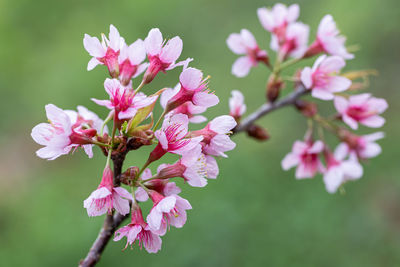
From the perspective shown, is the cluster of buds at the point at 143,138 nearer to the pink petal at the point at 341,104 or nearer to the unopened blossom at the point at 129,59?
the unopened blossom at the point at 129,59

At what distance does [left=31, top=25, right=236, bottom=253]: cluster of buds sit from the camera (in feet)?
3.03

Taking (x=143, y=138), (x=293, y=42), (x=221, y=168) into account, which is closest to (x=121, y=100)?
(x=143, y=138)

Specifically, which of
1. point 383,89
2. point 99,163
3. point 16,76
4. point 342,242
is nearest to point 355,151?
point 342,242

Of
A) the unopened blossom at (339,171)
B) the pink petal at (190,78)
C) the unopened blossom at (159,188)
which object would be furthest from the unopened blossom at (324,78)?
the unopened blossom at (159,188)

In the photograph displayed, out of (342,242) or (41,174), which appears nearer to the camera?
(342,242)

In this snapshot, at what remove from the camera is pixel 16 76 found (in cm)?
431

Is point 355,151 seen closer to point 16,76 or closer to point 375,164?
point 375,164

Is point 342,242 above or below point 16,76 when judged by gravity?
below

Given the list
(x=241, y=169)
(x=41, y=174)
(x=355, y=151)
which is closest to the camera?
(x=355, y=151)

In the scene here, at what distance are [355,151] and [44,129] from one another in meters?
1.12

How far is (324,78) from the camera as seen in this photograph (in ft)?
4.33

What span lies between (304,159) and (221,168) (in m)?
1.82

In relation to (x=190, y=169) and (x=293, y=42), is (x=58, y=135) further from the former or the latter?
(x=293, y=42)

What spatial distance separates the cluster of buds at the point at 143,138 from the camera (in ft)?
3.03
